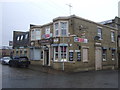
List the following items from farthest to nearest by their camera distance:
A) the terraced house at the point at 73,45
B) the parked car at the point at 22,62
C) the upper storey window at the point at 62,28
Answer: the parked car at the point at 22,62 → the upper storey window at the point at 62,28 → the terraced house at the point at 73,45

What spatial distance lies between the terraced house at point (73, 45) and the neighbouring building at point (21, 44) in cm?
510

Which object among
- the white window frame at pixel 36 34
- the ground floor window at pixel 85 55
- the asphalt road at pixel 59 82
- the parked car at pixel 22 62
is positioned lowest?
the asphalt road at pixel 59 82

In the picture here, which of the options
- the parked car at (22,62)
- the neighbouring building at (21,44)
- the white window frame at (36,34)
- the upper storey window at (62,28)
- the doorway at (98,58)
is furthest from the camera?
the neighbouring building at (21,44)

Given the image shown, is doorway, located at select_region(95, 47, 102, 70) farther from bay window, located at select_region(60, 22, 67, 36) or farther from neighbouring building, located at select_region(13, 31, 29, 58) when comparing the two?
neighbouring building, located at select_region(13, 31, 29, 58)

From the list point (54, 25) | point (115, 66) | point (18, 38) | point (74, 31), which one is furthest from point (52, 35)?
point (18, 38)

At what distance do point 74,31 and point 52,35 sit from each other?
3732 millimetres

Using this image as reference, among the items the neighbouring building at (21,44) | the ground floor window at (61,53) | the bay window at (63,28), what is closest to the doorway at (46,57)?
the ground floor window at (61,53)

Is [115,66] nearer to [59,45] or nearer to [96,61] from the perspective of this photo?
[96,61]

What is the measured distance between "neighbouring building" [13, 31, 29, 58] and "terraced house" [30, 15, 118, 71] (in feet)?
16.7

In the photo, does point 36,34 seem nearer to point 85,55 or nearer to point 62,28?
point 62,28

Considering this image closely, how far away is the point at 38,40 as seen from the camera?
25094 mm

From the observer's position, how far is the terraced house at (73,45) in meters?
19.7

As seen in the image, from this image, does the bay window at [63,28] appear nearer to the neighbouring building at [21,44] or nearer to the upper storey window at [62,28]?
the upper storey window at [62,28]

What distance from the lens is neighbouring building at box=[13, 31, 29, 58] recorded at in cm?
3143
